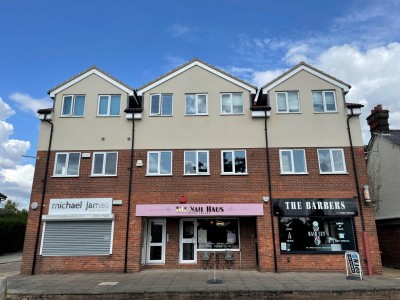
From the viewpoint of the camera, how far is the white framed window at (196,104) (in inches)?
538

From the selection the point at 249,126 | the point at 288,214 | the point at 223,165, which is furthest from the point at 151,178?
the point at 288,214

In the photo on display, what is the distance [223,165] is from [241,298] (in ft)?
18.5

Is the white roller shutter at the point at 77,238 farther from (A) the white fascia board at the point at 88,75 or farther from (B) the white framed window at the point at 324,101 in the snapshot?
(B) the white framed window at the point at 324,101

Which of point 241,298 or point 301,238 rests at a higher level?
point 301,238

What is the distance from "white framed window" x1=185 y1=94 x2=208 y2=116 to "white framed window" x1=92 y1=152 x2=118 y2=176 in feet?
12.4

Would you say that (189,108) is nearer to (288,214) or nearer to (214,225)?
(214,225)

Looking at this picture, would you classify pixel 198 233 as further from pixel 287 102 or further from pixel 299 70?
pixel 299 70

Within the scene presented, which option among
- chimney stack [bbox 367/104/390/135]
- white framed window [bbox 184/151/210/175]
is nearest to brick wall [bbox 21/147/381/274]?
white framed window [bbox 184/151/210/175]

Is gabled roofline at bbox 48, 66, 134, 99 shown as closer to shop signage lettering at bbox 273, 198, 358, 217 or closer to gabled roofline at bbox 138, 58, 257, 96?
gabled roofline at bbox 138, 58, 257, 96

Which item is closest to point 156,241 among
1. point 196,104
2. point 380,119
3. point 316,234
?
point 196,104

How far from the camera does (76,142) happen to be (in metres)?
Answer: 13.4

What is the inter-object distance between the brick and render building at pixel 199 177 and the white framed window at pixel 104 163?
0.06m

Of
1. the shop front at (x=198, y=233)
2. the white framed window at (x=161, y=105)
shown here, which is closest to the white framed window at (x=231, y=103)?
the white framed window at (x=161, y=105)

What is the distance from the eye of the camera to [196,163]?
13.0 meters
